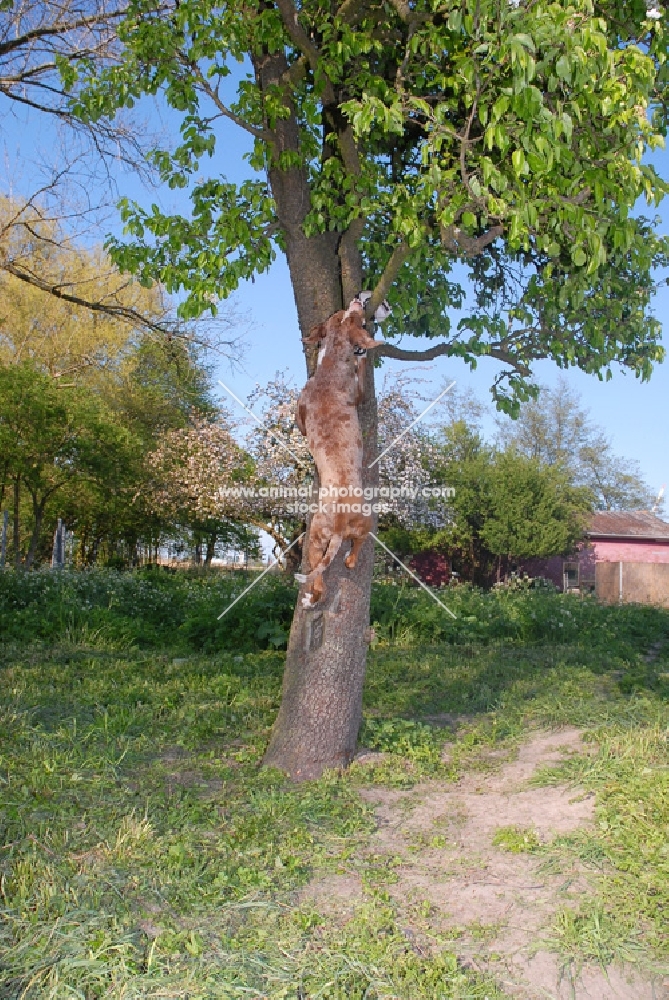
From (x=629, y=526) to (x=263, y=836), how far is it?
1177 inches

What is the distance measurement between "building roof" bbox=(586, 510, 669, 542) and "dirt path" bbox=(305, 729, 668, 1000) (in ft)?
79.7

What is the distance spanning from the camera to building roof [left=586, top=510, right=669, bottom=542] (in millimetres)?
30016

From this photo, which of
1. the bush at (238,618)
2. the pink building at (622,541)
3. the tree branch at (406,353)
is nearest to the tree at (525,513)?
the pink building at (622,541)

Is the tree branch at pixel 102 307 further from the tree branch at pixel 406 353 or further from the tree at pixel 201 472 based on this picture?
the tree at pixel 201 472

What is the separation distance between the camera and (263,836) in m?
4.51

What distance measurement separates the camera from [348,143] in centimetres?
610

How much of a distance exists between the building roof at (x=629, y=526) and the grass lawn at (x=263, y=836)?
22.9 metres

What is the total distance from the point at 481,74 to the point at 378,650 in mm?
7379

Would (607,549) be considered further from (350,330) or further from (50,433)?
(350,330)

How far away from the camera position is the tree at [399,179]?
15.0ft

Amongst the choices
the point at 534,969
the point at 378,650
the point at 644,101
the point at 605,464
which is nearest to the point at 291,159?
the point at 644,101

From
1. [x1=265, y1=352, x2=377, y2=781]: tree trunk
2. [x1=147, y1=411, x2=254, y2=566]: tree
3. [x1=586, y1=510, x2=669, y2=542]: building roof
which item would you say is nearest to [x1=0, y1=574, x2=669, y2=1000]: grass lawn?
[x1=265, y1=352, x2=377, y2=781]: tree trunk

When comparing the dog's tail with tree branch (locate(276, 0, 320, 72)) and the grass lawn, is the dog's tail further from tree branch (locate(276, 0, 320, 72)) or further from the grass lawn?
tree branch (locate(276, 0, 320, 72))

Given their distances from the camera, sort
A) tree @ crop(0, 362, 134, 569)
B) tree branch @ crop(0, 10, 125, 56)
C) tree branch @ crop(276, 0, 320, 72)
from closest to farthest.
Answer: tree branch @ crop(276, 0, 320, 72) < tree branch @ crop(0, 10, 125, 56) < tree @ crop(0, 362, 134, 569)
